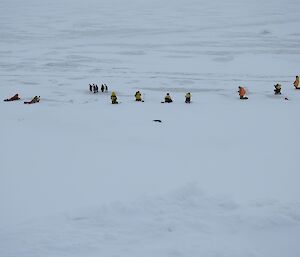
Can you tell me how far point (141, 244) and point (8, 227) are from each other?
219 centimetres

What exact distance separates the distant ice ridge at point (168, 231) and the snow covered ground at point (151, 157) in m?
0.02

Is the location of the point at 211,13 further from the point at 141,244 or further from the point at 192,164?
the point at 141,244

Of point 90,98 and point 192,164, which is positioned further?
point 90,98

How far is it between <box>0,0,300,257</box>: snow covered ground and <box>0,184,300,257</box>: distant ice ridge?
2 cm

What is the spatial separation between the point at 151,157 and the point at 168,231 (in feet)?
10.4

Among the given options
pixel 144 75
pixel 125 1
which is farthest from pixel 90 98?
pixel 125 1

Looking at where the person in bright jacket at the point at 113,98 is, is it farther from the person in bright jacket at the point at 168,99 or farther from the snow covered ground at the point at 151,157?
the person in bright jacket at the point at 168,99

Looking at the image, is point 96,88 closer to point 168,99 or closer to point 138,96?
point 138,96

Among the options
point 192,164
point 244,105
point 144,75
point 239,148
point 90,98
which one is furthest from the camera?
point 144,75

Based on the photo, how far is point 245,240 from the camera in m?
5.50

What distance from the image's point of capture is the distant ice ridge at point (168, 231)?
5242 mm

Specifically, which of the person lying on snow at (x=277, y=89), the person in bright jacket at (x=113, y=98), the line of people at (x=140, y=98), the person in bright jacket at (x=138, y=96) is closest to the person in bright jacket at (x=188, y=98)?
the line of people at (x=140, y=98)

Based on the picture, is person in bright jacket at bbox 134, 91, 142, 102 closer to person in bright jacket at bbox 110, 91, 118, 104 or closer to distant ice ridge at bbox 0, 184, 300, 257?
person in bright jacket at bbox 110, 91, 118, 104

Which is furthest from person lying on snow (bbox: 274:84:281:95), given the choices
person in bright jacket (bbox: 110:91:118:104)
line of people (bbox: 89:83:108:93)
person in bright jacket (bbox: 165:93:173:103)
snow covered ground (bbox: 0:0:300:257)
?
line of people (bbox: 89:83:108:93)
